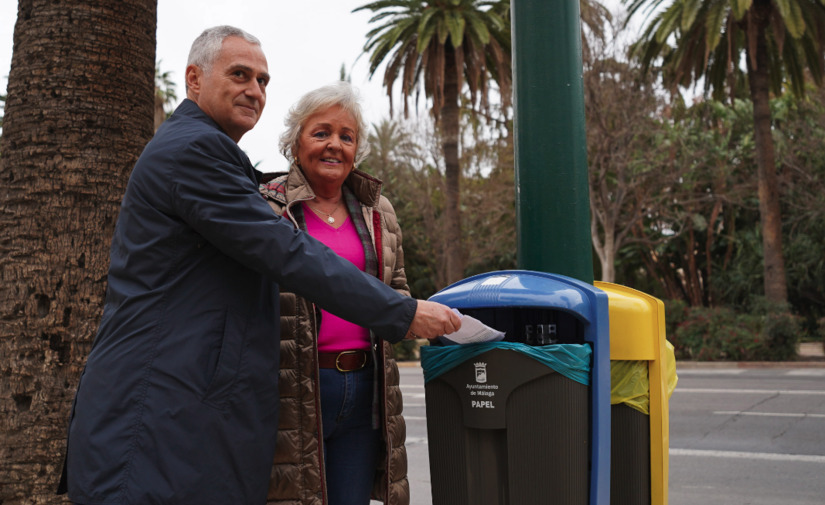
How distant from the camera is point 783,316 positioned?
15883 millimetres

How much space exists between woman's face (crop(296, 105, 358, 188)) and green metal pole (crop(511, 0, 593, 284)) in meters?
0.64

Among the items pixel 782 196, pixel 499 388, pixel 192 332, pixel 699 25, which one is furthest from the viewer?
pixel 782 196

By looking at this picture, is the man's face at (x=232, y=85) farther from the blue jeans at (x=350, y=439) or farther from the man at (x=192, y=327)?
the blue jeans at (x=350, y=439)

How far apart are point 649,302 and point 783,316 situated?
49.1ft

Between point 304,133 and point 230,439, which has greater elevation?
point 304,133

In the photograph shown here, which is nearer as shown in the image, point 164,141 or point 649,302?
point 164,141

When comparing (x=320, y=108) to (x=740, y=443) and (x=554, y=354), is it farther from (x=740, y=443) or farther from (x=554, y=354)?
(x=740, y=443)

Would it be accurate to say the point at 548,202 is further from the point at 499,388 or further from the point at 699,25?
the point at 699,25

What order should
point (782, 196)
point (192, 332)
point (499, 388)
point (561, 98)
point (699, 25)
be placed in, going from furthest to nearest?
point (782, 196), point (699, 25), point (561, 98), point (499, 388), point (192, 332)

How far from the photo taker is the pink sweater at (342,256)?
2.39 meters

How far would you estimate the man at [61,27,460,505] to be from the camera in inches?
70.2

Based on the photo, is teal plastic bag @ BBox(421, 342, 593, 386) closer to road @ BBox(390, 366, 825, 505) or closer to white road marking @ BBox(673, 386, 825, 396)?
road @ BBox(390, 366, 825, 505)

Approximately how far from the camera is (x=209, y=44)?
6.85 feet

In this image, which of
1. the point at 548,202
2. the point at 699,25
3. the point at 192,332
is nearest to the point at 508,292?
the point at 548,202
